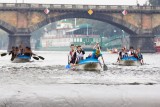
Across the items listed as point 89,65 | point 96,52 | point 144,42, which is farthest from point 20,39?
Answer: point 96,52

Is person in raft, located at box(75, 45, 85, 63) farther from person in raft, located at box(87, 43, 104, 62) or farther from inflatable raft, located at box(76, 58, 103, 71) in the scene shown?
person in raft, located at box(87, 43, 104, 62)

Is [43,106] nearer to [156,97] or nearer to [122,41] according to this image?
[156,97]

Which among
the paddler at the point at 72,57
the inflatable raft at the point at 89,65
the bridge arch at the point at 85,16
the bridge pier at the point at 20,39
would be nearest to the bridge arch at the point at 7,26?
the bridge pier at the point at 20,39

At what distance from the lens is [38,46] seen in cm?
18750

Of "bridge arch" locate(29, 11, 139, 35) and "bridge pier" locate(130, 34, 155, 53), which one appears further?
"bridge pier" locate(130, 34, 155, 53)

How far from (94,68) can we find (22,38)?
55047mm

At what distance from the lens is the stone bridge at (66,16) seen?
271ft

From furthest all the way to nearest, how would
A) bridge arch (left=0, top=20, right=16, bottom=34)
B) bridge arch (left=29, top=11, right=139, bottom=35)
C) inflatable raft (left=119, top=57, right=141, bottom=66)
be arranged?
bridge arch (left=29, top=11, right=139, bottom=35)
bridge arch (left=0, top=20, right=16, bottom=34)
inflatable raft (left=119, top=57, right=141, bottom=66)

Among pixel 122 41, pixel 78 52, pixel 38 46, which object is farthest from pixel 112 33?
pixel 78 52

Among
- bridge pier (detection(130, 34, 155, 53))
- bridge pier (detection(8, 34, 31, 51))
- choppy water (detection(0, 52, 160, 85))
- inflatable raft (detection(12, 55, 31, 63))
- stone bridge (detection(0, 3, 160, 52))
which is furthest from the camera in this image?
bridge pier (detection(130, 34, 155, 53))

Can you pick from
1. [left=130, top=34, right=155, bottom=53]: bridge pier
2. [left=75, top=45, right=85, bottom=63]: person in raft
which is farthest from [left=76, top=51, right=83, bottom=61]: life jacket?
[left=130, top=34, right=155, bottom=53]: bridge pier

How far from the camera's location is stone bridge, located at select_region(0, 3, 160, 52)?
82.5 meters

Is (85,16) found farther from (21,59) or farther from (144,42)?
(21,59)

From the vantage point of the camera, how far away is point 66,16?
3381 inches
